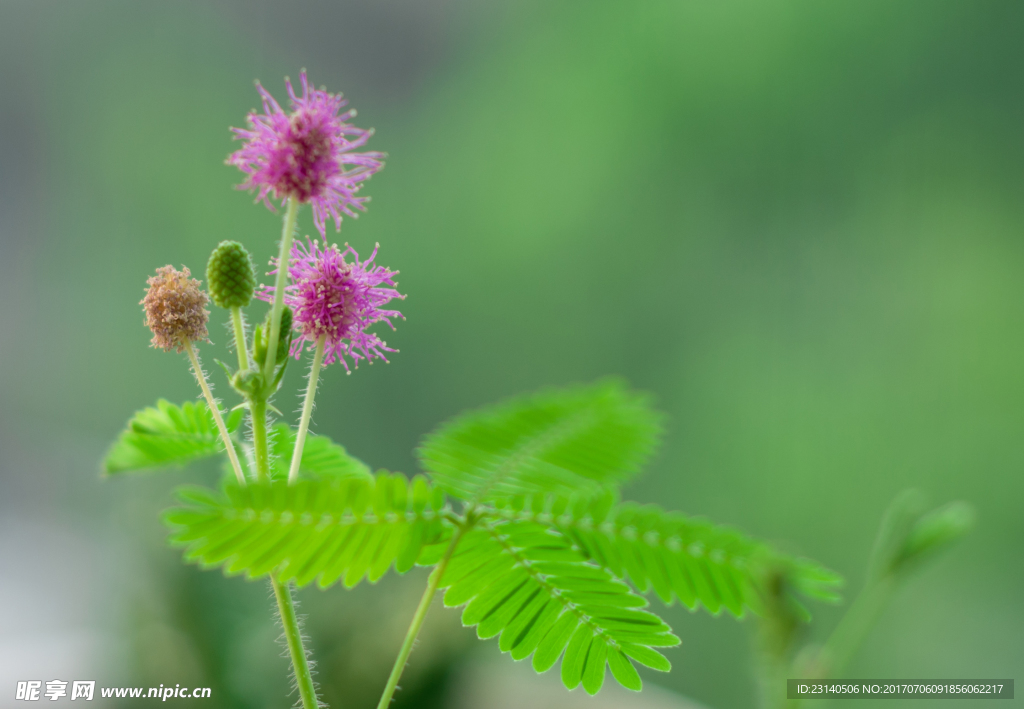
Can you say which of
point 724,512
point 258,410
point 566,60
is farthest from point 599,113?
point 258,410

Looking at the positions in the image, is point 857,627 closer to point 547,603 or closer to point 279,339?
point 547,603

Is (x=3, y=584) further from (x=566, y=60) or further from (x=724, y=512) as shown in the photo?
(x=566, y=60)

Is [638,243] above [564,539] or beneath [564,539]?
above

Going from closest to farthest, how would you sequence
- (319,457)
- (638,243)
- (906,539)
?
(906,539) → (319,457) → (638,243)

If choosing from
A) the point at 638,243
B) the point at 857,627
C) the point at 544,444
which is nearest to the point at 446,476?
the point at 544,444

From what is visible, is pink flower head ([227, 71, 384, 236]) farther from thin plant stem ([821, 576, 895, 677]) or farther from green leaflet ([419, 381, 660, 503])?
thin plant stem ([821, 576, 895, 677])

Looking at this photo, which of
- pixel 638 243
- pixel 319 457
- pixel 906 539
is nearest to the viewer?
pixel 906 539

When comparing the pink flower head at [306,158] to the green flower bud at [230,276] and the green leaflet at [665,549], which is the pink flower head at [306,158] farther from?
the green leaflet at [665,549]
